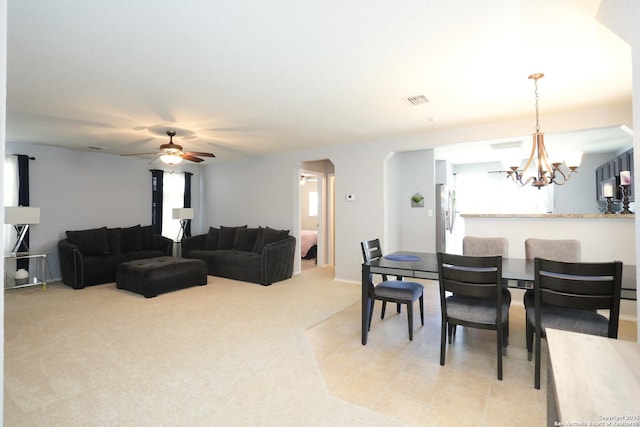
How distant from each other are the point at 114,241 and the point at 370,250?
5057 mm

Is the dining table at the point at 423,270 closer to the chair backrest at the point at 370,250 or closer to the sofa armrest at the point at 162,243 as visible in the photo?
the chair backrest at the point at 370,250

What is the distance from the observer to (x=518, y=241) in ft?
13.5

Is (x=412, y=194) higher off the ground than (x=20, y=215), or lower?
higher

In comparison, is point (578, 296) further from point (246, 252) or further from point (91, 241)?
point (91, 241)

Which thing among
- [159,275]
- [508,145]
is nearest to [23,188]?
[159,275]

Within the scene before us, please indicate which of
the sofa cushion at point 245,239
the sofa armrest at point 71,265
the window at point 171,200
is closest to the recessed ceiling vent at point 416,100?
the sofa cushion at point 245,239

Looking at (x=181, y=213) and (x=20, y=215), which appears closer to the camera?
(x=20, y=215)

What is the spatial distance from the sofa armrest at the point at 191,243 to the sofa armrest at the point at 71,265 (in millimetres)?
1775

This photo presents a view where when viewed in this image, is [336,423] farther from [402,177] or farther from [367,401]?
[402,177]

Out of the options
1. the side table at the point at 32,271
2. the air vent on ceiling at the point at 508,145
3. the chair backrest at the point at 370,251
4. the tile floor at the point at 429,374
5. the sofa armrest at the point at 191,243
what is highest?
the air vent on ceiling at the point at 508,145

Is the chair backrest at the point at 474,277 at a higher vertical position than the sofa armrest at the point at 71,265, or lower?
higher

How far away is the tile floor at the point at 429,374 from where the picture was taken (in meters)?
2.02

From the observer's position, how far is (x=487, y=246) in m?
3.39

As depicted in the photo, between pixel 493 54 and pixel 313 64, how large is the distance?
1367mm
